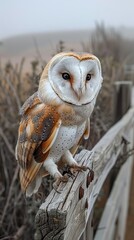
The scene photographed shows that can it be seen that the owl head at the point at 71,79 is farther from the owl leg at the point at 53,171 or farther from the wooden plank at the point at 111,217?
the wooden plank at the point at 111,217

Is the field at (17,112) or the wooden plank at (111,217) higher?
the field at (17,112)

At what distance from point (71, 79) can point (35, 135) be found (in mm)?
164

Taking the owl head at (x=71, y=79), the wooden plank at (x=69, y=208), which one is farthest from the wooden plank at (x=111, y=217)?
the owl head at (x=71, y=79)

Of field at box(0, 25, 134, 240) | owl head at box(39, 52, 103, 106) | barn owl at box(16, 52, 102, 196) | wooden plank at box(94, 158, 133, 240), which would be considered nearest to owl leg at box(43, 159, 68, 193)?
barn owl at box(16, 52, 102, 196)

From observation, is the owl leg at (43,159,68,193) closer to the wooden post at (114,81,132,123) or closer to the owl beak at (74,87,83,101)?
the owl beak at (74,87,83,101)

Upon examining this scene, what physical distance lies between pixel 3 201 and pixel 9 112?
52cm

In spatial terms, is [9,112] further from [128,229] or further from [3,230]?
[128,229]

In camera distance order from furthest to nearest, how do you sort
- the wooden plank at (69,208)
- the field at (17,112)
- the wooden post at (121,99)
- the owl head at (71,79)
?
the wooden post at (121,99)
the field at (17,112)
the owl head at (71,79)
the wooden plank at (69,208)

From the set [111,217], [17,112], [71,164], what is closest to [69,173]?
[71,164]

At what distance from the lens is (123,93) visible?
2746 mm

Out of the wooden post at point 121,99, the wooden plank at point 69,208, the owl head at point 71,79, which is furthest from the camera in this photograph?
the wooden post at point 121,99

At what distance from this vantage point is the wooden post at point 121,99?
2715mm

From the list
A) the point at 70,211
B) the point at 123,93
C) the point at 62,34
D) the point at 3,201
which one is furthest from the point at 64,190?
the point at 62,34

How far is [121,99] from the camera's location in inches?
108
